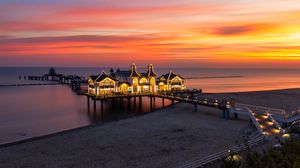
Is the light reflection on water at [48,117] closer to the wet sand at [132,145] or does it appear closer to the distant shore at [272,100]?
the wet sand at [132,145]

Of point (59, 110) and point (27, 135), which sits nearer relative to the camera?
point (27, 135)

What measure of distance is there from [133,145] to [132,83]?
27.4 m

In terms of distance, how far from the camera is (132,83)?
49594 mm

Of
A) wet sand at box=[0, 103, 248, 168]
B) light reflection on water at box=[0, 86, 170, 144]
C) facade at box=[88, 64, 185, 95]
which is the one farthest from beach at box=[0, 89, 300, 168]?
facade at box=[88, 64, 185, 95]

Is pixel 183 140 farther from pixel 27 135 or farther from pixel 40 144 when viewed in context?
pixel 27 135

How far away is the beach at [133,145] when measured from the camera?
19219mm

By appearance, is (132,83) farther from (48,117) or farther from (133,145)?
(133,145)

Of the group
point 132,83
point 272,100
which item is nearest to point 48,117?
point 132,83

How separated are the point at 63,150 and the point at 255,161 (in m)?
15.2

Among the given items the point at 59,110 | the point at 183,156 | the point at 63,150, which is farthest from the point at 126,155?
the point at 59,110

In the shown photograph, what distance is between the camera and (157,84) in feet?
171

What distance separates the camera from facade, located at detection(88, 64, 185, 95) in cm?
4662

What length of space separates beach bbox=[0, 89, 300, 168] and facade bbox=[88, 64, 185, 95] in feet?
51.6

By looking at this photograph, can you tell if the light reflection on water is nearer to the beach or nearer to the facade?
the facade
